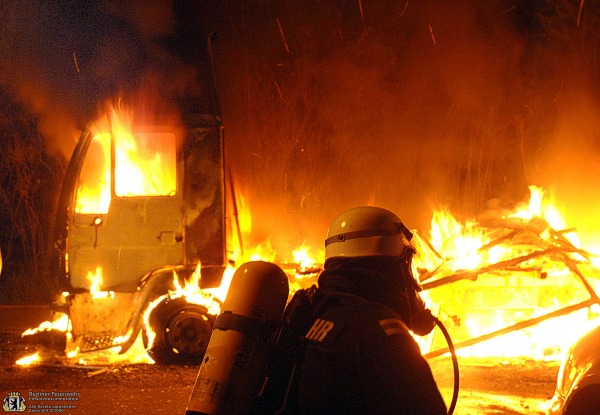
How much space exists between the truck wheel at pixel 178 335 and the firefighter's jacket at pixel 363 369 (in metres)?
5.73

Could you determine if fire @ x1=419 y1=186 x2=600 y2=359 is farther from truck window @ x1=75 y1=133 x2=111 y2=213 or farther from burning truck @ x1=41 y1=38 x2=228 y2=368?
truck window @ x1=75 y1=133 x2=111 y2=213

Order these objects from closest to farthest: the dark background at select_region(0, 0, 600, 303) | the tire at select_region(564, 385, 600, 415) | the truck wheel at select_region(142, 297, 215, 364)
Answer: the tire at select_region(564, 385, 600, 415), the truck wheel at select_region(142, 297, 215, 364), the dark background at select_region(0, 0, 600, 303)

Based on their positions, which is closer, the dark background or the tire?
the tire

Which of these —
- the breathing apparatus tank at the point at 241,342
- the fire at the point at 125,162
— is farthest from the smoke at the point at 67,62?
the breathing apparatus tank at the point at 241,342

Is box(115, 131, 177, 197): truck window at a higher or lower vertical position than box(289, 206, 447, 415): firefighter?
higher

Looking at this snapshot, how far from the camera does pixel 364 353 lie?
6.26 feet

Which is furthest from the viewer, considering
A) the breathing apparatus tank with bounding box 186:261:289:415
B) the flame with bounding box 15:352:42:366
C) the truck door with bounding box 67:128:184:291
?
the flame with bounding box 15:352:42:366

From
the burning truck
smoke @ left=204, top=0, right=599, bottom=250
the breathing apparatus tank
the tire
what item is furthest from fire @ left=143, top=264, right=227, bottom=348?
smoke @ left=204, top=0, right=599, bottom=250

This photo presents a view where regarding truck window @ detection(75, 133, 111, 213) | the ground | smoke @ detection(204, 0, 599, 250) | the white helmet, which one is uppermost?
smoke @ detection(204, 0, 599, 250)

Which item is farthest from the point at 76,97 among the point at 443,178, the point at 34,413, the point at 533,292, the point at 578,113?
the point at 578,113

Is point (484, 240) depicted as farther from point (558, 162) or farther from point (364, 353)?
point (558, 162)

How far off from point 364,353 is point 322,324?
0.58 feet

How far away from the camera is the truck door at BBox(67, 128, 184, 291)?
25.3ft

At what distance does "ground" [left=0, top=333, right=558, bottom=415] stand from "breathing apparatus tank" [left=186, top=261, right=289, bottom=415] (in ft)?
13.3
